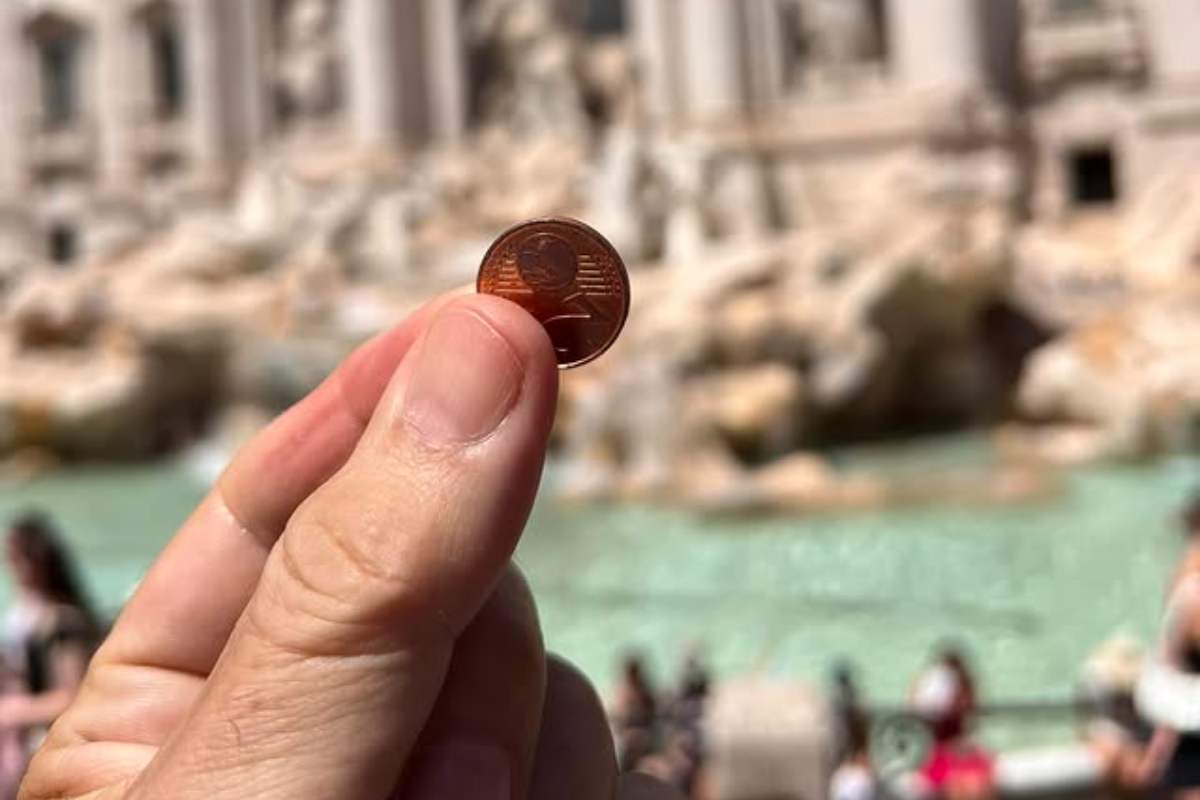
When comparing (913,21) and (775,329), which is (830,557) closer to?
(775,329)

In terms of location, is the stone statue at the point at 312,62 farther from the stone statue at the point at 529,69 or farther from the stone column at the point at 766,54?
the stone column at the point at 766,54

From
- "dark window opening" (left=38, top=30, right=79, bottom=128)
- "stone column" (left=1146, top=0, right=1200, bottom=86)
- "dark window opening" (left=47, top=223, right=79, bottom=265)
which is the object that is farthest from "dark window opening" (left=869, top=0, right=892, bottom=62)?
"dark window opening" (left=38, top=30, right=79, bottom=128)

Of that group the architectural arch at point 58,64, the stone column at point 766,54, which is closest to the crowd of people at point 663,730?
the stone column at point 766,54

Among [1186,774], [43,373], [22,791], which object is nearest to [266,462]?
[22,791]

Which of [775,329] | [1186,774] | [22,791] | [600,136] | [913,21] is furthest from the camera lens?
→ [600,136]

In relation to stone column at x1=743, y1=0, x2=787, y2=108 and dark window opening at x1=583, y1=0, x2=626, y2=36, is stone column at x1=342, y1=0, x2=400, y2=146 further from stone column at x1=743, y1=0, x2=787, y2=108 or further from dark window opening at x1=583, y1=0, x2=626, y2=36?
stone column at x1=743, y1=0, x2=787, y2=108

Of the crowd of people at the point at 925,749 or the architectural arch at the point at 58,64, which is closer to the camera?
the crowd of people at the point at 925,749
